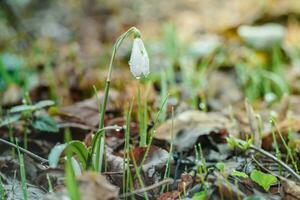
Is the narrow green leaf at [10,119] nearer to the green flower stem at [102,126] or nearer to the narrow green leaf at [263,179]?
the green flower stem at [102,126]

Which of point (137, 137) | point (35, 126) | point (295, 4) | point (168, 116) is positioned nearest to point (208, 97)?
point (168, 116)

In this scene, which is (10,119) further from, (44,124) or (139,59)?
(139,59)

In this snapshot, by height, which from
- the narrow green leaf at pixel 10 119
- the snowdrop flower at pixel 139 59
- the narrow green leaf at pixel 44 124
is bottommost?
the narrow green leaf at pixel 44 124

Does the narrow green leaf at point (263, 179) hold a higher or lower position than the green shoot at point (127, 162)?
lower

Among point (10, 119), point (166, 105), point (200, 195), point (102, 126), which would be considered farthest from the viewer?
point (166, 105)

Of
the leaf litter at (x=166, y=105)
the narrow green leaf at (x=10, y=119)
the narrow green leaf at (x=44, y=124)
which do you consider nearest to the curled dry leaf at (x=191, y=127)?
the leaf litter at (x=166, y=105)

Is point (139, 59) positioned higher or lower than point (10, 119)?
higher

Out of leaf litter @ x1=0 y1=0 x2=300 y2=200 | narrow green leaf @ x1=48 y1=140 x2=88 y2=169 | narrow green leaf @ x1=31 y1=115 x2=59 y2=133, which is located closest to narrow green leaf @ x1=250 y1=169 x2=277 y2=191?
leaf litter @ x1=0 y1=0 x2=300 y2=200

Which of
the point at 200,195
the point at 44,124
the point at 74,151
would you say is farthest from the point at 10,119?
the point at 200,195

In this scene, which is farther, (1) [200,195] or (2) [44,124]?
Result: (2) [44,124]
